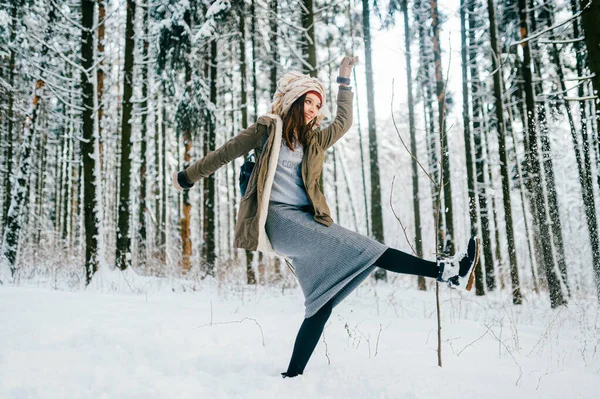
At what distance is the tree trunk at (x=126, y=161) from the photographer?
9.60 meters

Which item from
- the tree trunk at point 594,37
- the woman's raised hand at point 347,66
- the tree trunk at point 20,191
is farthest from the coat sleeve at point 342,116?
the tree trunk at point 20,191

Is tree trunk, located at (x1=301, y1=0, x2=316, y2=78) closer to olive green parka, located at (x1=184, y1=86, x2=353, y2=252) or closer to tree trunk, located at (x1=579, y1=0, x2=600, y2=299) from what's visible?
tree trunk, located at (x1=579, y1=0, x2=600, y2=299)

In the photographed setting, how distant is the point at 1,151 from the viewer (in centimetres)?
1961

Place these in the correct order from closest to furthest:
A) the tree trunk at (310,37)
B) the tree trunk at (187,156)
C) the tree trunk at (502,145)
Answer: the tree trunk at (310,37) < the tree trunk at (502,145) < the tree trunk at (187,156)

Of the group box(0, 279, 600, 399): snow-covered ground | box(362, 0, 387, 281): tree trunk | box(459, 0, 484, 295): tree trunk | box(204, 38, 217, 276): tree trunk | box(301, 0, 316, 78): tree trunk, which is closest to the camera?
box(0, 279, 600, 399): snow-covered ground

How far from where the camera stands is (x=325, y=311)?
2.46m

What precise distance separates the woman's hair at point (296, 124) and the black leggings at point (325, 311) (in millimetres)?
890

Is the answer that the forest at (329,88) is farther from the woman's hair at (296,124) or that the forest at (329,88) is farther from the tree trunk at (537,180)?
the woman's hair at (296,124)

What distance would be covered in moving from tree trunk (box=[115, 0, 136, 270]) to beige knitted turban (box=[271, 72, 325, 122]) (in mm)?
7834

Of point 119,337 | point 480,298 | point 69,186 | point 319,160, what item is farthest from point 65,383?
point 69,186

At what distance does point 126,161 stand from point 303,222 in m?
8.72

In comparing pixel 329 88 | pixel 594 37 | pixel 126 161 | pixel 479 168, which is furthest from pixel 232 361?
pixel 329 88

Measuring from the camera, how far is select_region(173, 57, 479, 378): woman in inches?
93.7

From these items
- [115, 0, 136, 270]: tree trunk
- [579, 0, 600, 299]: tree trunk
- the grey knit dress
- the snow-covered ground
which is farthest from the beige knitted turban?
[115, 0, 136, 270]: tree trunk
